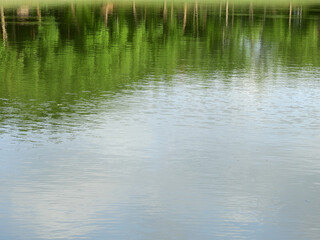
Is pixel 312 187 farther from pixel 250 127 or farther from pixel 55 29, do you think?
pixel 55 29

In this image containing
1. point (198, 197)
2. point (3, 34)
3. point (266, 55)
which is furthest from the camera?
point (3, 34)

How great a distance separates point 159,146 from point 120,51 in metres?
28.7

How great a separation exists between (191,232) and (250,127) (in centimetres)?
943

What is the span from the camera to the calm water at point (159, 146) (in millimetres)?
13680

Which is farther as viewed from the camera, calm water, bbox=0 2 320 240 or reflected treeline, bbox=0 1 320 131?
reflected treeline, bbox=0 1 320 131

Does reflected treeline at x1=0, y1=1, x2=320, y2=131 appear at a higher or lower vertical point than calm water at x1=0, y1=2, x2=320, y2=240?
higher

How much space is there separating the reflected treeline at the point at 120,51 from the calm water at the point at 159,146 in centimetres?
20

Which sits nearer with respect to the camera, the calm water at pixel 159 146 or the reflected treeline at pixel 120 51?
the calm water at pixel 159 146

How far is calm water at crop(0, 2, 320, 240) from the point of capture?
13.7 meters

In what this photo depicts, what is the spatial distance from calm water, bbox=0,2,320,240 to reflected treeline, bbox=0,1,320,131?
200 mm

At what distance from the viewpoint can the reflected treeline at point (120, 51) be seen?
30297 mm

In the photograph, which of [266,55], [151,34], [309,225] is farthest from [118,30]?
[309,225]

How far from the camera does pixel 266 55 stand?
150 ft

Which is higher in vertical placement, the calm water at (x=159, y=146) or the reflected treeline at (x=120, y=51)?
the reflected treeline at (x=120, y=51)
